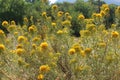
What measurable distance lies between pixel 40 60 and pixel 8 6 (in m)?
17.3

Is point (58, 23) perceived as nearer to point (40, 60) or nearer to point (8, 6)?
point (40, 60)

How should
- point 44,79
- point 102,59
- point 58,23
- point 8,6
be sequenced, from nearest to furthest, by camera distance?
point 44,79 < point 102,59 < point 58,23 < point 8,6

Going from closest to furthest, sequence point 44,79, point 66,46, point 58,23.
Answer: point 44,79 < point 66,46 < point 58,23

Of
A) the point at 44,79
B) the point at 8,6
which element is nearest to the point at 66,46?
the point at 44,79

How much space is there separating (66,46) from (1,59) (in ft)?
2.99

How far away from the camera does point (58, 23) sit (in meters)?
5.77

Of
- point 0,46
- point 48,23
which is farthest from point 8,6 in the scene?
point 0,46

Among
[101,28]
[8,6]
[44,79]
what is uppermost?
[101,28]

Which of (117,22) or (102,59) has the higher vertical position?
(117,22)

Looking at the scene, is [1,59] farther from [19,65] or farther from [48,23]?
[48,23]

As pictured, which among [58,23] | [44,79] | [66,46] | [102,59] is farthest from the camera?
[58,23]

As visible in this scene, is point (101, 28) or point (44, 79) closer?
point (44, 79)

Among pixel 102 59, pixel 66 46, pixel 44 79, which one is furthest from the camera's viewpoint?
pixel 66 46

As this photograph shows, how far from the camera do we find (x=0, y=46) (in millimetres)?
4480
